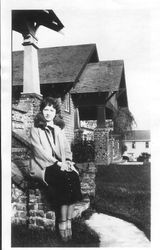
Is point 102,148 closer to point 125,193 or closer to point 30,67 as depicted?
point 125,193

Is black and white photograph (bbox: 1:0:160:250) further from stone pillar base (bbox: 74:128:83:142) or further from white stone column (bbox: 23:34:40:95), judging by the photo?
stone pillar base (bbox: 74:128:83:142)

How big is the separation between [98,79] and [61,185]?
1.83 m

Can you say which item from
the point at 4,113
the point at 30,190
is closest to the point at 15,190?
the point at 30,190

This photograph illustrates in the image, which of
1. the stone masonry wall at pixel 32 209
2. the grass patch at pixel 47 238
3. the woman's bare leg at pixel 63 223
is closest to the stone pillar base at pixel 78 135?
the stone masonry wall at pixel 32 209

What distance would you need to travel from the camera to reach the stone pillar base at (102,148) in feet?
12.0

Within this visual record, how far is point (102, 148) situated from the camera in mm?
3781

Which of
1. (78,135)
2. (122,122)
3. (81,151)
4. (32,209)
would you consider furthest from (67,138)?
(122,122)

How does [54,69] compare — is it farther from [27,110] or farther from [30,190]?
[30,190]

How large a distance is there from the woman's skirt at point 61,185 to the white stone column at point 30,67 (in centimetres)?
88

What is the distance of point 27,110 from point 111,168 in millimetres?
1317

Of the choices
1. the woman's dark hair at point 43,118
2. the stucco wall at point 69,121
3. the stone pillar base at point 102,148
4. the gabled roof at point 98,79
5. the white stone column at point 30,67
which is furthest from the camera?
the gabled roof at point 98,79

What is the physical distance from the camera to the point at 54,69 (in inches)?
147

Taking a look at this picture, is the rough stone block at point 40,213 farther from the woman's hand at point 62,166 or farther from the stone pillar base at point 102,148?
the stone pillar base at point 102,148

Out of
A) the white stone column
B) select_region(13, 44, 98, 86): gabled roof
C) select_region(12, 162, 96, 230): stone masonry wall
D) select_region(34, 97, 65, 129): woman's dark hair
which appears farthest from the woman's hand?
select_region(13, 44, 98, 86): gabled roof
